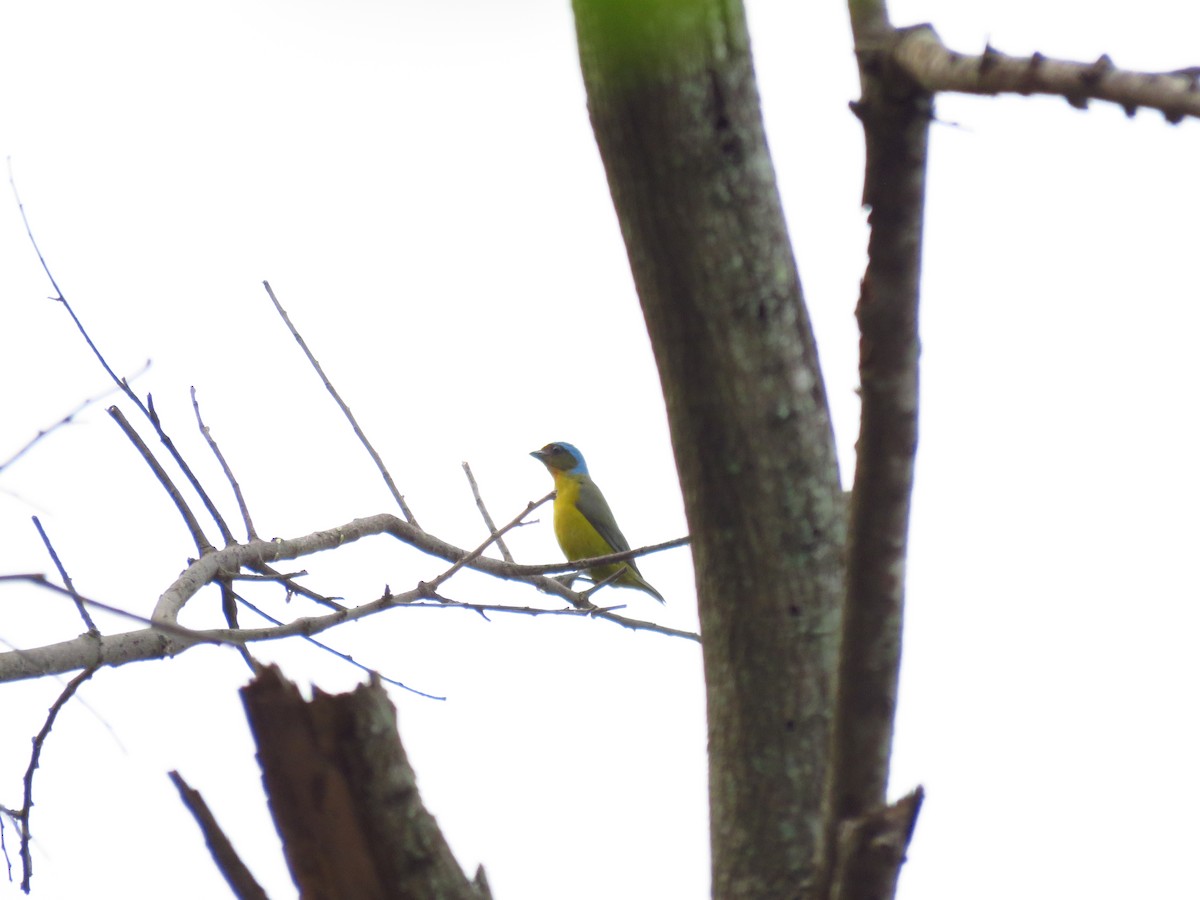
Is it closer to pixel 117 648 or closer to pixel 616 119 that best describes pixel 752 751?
pixel 616 119

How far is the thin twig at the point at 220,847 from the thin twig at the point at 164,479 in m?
1.71

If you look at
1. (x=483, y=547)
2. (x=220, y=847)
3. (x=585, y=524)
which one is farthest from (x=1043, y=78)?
(x=585, y=524)

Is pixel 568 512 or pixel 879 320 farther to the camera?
pixel 568 512

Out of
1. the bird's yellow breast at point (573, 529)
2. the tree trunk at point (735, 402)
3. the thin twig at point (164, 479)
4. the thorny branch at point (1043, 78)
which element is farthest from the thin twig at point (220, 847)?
the bird's yellow breast at point (573, 529)

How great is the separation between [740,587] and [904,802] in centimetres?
40

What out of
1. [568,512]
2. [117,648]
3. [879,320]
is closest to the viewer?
[879,320]

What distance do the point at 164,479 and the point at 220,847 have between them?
1.77m

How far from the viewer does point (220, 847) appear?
1.76m

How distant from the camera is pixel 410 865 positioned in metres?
1.78

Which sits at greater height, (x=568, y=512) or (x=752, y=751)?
(x=568, y=512)

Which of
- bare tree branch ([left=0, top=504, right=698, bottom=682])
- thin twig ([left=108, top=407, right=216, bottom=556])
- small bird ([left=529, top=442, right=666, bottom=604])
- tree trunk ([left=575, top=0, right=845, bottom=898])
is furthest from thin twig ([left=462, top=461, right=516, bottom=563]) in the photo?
small bird ([left=529, top=442, right=666, bottom=604])

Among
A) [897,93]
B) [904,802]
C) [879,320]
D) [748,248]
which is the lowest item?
[904,802]

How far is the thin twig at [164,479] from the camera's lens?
130 inches

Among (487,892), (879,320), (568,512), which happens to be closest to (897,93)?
(879,320)
